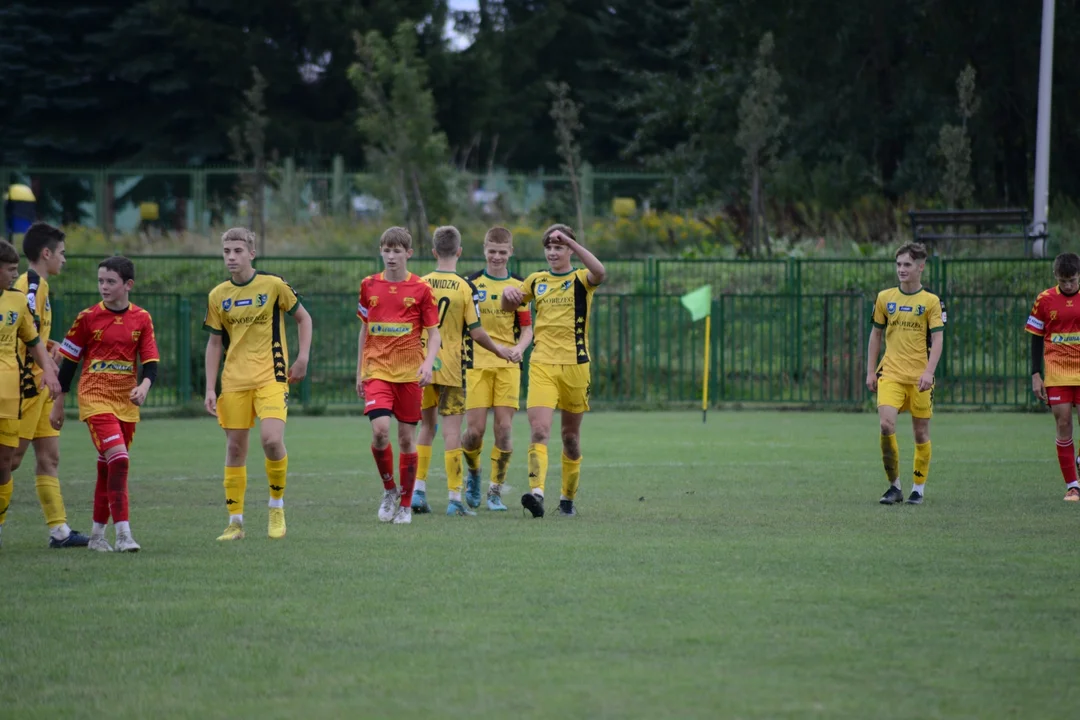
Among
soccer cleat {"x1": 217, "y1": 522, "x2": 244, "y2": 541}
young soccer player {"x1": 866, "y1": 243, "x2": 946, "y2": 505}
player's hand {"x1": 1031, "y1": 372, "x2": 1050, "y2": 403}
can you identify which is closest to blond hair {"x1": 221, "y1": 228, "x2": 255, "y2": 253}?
soccer cleat {"x1": 217, "y1": 522, "x2": 244, "y2": 541}

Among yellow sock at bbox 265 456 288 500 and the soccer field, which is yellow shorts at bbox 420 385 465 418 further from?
yellow sock at bbox 265 456 288 500

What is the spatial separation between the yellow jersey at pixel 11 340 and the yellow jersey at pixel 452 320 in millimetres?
3009

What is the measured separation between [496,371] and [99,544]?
11.3ft

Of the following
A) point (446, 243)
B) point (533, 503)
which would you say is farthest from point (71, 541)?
point (446, 243)

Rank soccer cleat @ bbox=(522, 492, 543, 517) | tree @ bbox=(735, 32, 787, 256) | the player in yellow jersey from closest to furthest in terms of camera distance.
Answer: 1. the player in yellow jersey
2. soccer cleat @ bbox=(522, 492, 543, 517)
3. tree @ bbox=(735, 32, 787, 256)

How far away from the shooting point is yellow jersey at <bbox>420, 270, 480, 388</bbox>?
11617 millimetres

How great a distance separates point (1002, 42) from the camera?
3938 cm

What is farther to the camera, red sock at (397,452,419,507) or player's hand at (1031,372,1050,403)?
player's hand at (1031,372,1050,403)

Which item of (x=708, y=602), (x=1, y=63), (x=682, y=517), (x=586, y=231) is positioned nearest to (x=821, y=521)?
(x=682, y=517)

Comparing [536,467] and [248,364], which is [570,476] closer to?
[536,467]

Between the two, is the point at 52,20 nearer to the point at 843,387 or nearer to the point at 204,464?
the point at 843,387

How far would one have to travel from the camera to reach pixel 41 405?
10.2 metres

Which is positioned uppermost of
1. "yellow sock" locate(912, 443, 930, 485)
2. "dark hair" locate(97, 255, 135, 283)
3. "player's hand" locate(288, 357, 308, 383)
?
"dark hair" locate(97, 255, 135, 283)

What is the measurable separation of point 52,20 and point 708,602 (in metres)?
46.5
